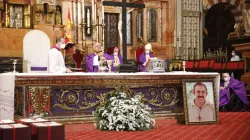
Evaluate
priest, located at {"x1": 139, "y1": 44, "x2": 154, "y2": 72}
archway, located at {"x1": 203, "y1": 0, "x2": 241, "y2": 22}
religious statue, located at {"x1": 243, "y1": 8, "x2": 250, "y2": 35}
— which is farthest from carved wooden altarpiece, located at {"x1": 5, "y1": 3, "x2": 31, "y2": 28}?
archway, located at {"x1": 203, "y1": 0, "x2": 241, "y2": 22}

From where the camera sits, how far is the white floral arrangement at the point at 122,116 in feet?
24.5

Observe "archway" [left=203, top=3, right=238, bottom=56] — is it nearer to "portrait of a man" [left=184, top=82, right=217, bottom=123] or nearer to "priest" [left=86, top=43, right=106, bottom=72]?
"priest" [left=86, top=43, right=106, bottom=72]

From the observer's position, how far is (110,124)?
293 inches

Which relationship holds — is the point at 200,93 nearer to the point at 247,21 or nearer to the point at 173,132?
the point at 173,132

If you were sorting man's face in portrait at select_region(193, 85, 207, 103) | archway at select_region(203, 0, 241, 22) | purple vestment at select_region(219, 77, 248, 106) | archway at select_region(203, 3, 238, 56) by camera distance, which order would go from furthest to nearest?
archway at select_region(203, 3, 238, 56)
archway at select_region(203, 0, 241, 22)
purple vestment at select_region(219, 77, 248, 106)
man's face in portrait at select_region(193, 85, 207, 103)

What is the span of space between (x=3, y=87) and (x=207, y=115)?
364 cm

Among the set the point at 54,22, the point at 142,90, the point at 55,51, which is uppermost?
the point at 54,22

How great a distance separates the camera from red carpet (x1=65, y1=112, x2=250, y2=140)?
6.70 meters

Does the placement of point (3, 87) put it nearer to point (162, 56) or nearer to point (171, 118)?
point (171, 118)

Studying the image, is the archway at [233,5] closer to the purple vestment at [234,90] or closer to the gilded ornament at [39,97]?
the purple vestment at [234,90]

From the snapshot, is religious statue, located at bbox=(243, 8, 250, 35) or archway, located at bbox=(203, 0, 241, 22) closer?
religious statue, located at bbox=(243, 8, 250, 35)

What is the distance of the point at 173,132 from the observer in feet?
24.0

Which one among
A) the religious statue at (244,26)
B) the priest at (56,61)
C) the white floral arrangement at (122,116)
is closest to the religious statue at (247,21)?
the religious statue at (244,26)

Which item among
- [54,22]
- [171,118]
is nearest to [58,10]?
[54,22]
